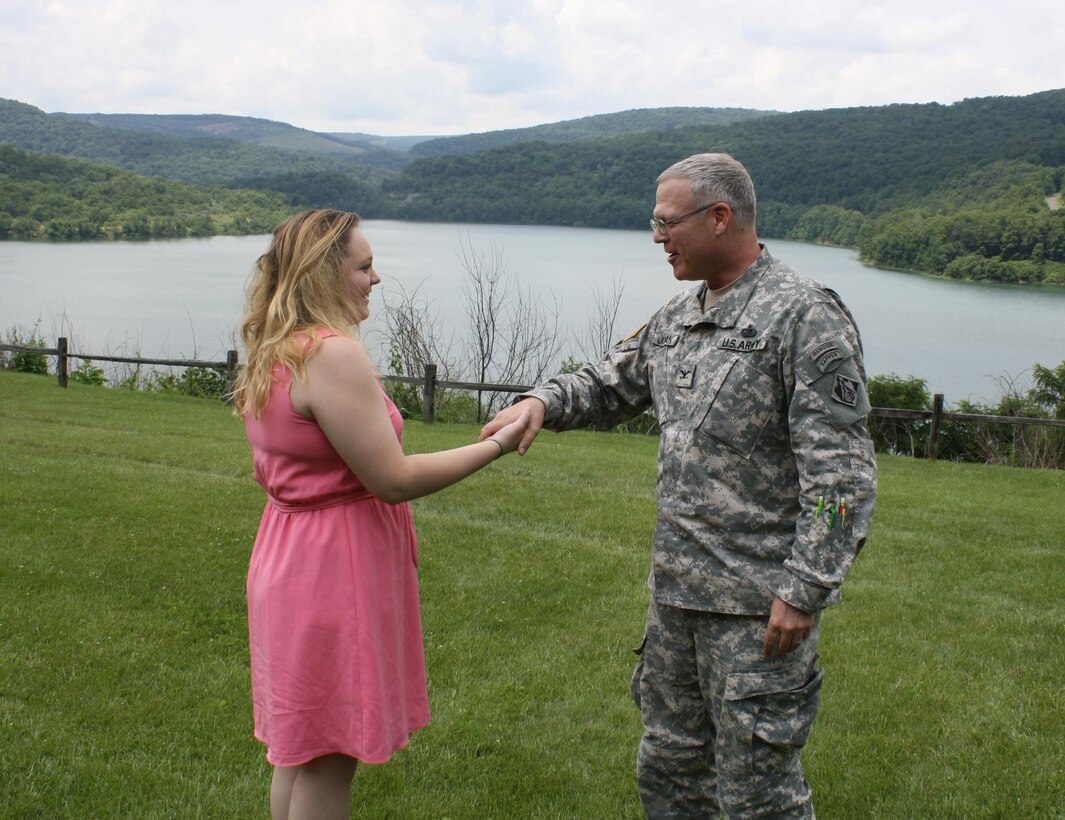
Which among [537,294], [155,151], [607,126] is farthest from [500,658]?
[607,126]

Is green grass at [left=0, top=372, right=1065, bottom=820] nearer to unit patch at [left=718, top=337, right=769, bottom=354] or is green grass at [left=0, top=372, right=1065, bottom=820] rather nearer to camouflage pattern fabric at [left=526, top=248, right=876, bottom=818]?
camouflage pattern fabric at [left=526, top=248, right=876, bottom=818]

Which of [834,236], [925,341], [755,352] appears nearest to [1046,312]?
[925,341]

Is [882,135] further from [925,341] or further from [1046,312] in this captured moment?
[925,341]

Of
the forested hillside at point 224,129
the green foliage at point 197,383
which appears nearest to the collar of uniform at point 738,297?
the green foliage at point 197,383

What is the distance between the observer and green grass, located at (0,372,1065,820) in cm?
371

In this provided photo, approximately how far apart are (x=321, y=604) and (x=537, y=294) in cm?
4078

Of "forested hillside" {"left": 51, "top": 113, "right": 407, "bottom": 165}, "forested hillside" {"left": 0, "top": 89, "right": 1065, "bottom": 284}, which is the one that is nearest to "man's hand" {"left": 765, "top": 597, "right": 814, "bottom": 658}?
"forested hillside" {"left": 0, "top": 89, "right": 1065, "bottom": 284}

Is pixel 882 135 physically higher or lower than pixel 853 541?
higher

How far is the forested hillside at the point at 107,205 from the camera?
6588 cm

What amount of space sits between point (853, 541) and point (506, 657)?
298 cm

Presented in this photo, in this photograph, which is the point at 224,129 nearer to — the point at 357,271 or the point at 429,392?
the point at 429,392

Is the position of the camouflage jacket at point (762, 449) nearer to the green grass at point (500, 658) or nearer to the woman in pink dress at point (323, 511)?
the woman in pink dress at point (323, 511)

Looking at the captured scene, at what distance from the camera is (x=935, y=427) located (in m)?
15.6

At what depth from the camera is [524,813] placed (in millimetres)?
3607
